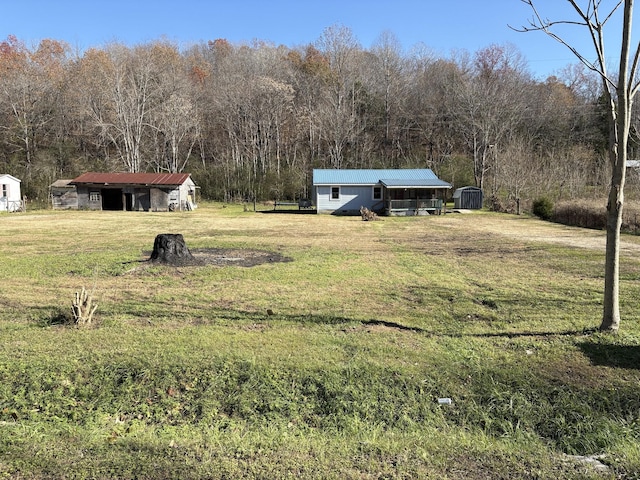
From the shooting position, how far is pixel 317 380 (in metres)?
4.21

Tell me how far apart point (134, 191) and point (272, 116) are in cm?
1779

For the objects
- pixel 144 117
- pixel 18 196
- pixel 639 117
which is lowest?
pixel 18 196

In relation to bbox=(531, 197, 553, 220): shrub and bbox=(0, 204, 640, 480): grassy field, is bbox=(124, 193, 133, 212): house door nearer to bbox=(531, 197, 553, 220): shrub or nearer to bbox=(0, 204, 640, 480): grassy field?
bbox=(0, 204, 640, 480): grassy field

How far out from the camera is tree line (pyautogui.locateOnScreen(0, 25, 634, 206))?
42.6 meters

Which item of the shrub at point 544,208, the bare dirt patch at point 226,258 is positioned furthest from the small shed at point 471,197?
the bare dirt patch at point 226,258

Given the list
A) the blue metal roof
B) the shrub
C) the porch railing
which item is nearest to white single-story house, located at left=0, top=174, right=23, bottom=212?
the blue metal roof

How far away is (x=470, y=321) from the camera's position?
6.28 meters

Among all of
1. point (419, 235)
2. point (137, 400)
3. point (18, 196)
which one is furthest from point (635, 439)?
point (18, 196)

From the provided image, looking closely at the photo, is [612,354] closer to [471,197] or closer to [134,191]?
[471,197]

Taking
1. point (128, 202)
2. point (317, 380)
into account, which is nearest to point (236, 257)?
point (317, 380)

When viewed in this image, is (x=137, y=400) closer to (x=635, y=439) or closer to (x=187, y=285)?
(x=635, y=439)

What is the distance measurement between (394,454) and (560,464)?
45.2 inches

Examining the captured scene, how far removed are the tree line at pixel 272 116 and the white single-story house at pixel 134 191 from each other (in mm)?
7747

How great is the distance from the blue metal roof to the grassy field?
22767 mm
